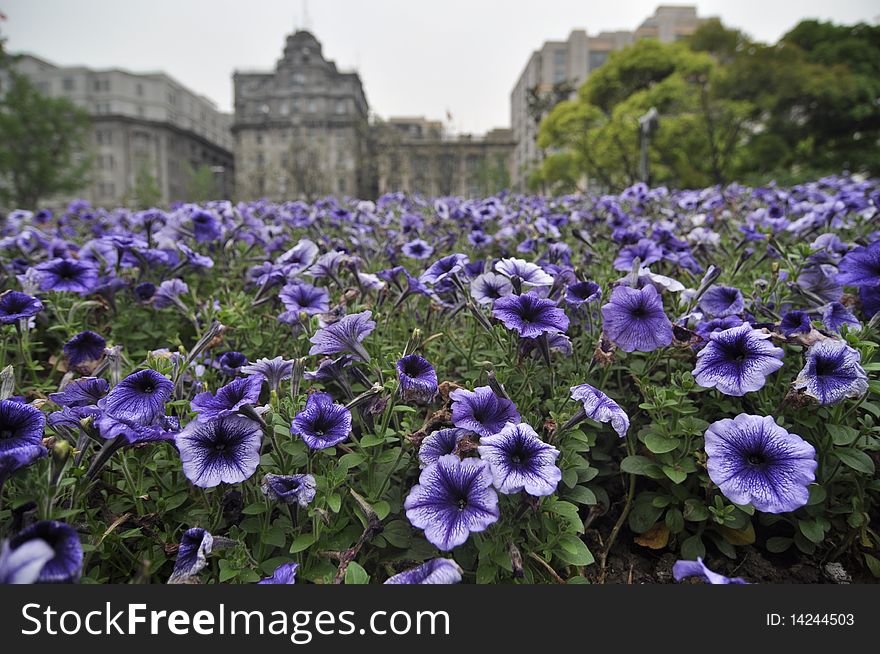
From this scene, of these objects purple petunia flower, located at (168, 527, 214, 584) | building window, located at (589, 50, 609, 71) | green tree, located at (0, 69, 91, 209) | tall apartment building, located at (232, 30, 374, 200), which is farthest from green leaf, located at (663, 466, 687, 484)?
building window, located at (589, 50, 609, 71)

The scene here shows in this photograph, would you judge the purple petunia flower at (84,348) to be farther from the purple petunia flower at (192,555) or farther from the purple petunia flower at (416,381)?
the purple petunia flower at (416,381)

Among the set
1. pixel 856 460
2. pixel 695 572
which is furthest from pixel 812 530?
pixel 695 572

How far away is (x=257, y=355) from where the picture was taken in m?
2.33

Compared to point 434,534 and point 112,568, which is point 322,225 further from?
point 434,534

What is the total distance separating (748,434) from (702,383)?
22 centimetres

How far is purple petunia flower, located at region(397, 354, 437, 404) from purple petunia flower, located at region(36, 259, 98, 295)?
1.74 metres

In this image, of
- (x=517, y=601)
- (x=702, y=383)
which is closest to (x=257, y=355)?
(x=517, y=601)

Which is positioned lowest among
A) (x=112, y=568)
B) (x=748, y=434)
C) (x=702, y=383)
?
(x=112, y=568)

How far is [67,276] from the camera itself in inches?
94.9

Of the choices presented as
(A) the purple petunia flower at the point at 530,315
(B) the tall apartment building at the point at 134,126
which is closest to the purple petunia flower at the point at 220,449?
(A) the purple petunia flower at the point at 530,315

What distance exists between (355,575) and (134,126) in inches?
2796

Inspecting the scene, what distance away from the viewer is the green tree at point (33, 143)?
75.0 ft

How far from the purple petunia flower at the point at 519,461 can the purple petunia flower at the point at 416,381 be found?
216mm

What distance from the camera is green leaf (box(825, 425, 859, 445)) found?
4.91ft
